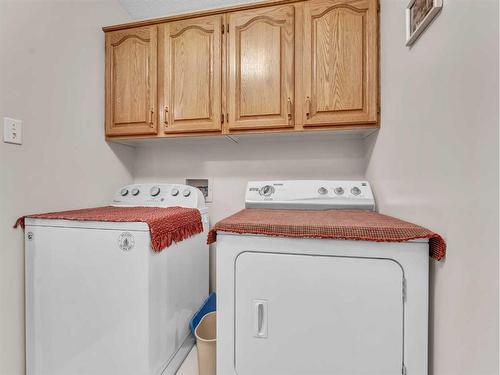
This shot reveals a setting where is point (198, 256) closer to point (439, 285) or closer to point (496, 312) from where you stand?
point (439, 285)

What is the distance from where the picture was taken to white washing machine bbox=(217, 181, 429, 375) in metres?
0.82

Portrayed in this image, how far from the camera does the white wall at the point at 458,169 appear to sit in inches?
22.8

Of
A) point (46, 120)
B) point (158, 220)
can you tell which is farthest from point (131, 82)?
point (158, 220)

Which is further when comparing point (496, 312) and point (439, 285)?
point (439, 285)

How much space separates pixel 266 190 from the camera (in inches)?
65.4

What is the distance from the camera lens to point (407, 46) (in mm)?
1018

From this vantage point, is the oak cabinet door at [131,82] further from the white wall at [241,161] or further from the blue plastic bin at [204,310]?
the blue plastic bin at [204,310]

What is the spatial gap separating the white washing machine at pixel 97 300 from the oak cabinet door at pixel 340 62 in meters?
1.21

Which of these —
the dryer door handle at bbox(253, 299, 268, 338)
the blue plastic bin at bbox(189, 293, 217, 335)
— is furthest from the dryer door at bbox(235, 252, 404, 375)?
the blue plastic bin at bbox(189, 293, 217, 335)

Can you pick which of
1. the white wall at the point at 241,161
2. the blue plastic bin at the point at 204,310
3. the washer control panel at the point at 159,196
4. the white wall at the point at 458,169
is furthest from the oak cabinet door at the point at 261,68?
the blue plastic bin at the point at 204,310

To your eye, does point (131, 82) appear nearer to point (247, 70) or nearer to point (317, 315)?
point (247, 70)

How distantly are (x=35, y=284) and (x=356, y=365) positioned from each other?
4.91ft

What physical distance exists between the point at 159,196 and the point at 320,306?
1320 mm

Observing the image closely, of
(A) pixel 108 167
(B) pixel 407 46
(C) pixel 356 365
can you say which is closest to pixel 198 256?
(A) pixel 108 167
